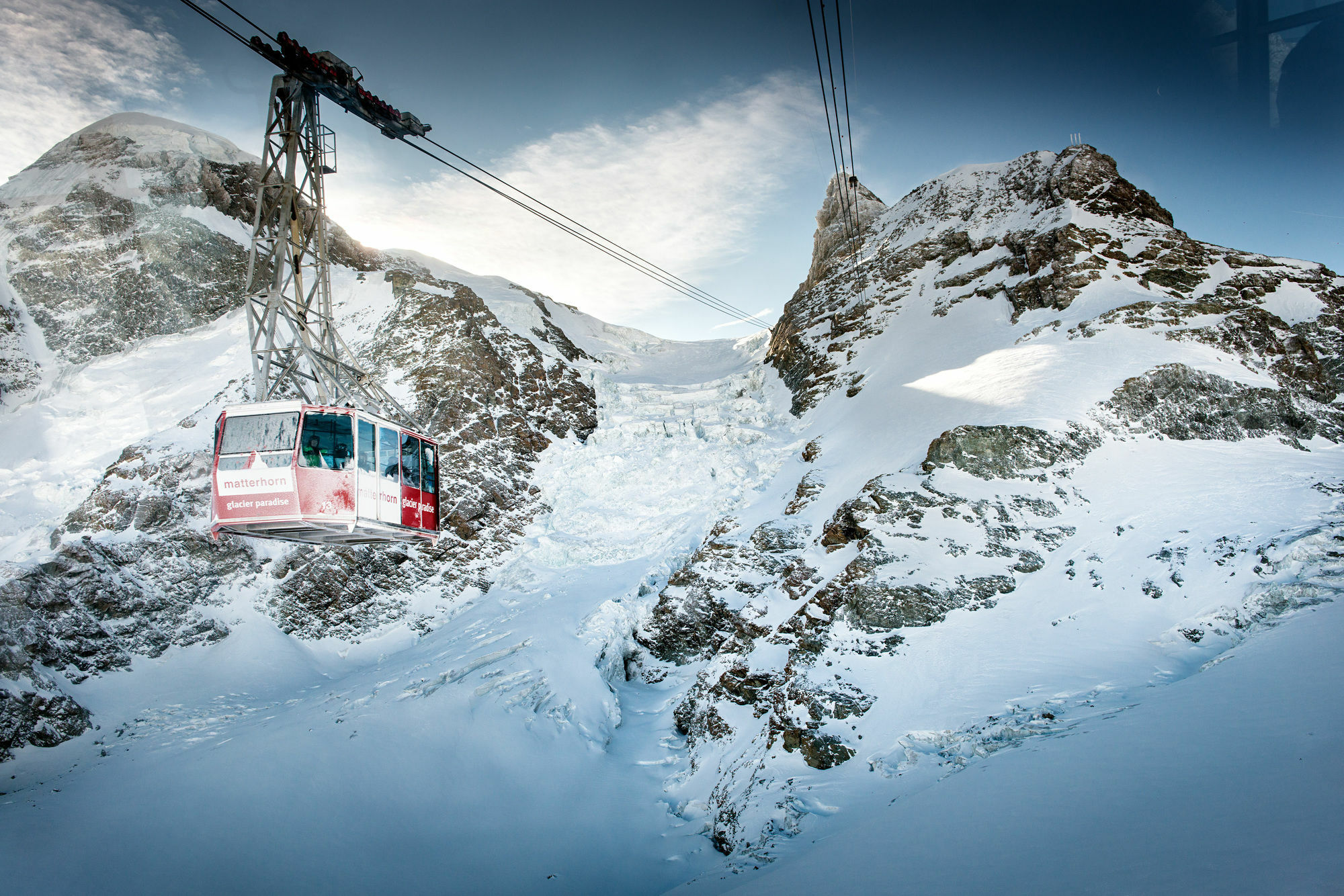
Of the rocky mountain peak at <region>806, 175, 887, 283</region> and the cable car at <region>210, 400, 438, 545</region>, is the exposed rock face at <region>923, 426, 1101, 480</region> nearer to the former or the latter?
the cable car at <region>210, 400, 438, 545</region>

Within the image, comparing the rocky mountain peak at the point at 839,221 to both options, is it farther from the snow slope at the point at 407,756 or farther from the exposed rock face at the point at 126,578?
the exposed rock face at the point at 126,578

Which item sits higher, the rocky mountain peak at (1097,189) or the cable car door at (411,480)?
the rocky mountain peak at (1097,189)

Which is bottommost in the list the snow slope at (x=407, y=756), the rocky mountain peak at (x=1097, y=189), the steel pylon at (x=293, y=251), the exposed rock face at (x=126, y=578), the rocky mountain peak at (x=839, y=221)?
the snow slope at (x=407, y=756)

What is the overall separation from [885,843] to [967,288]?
35846 millimetres

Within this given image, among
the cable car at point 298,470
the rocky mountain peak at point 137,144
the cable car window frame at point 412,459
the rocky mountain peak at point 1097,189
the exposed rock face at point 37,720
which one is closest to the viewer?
the cable car at point 298,470

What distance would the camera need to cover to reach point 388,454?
14.8 metres

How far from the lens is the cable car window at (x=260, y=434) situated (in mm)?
13359

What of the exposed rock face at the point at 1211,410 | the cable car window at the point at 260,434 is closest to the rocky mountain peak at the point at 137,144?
the cable car window at the point at 260,434

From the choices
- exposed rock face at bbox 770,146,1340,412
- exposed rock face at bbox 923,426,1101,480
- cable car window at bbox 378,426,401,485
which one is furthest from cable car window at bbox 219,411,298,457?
exposed rock face at bbox 770,146,1340,412

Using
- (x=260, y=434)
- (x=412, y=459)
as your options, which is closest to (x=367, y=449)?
(x=412, y=459)

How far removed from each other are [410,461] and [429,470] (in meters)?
0.89

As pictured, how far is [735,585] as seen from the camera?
2494cm

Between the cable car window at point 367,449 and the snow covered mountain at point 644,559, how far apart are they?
34.5 ft

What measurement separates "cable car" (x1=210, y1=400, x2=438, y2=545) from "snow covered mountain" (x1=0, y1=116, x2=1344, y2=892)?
933 centimetres
